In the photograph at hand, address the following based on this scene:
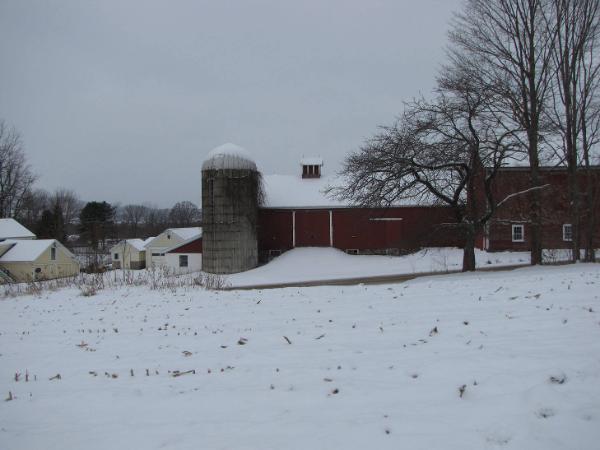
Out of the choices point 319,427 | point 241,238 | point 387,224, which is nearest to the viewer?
point 319,427

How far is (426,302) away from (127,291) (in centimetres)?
901

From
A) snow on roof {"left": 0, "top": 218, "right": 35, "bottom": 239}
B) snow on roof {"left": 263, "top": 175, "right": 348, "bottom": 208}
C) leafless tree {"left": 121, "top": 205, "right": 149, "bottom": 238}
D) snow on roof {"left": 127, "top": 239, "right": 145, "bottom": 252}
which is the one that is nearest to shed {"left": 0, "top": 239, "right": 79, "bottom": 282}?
snow on roof {"left": 0, "top": 218, "right": 35, "bottom": 239}

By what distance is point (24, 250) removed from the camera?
4244 cm

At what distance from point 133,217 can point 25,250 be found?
86.0 metres

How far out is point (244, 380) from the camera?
4832mm

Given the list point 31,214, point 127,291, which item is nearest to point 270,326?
point 127,291

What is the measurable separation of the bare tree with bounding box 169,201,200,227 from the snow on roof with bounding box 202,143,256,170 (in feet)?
219

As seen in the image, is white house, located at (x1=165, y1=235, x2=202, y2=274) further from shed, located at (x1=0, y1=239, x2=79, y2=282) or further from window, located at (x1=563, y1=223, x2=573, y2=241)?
window, located at (x1=563, y1=223, x2=573, y2=241)

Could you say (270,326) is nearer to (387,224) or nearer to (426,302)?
(426,302)

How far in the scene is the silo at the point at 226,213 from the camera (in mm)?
29219

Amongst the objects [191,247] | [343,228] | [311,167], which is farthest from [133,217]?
[343,228]

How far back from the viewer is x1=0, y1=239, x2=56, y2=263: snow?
41.7 meters

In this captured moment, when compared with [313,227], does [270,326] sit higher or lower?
lower

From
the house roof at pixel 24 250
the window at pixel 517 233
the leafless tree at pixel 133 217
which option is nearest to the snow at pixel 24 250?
the house roof at pixel 24 250
